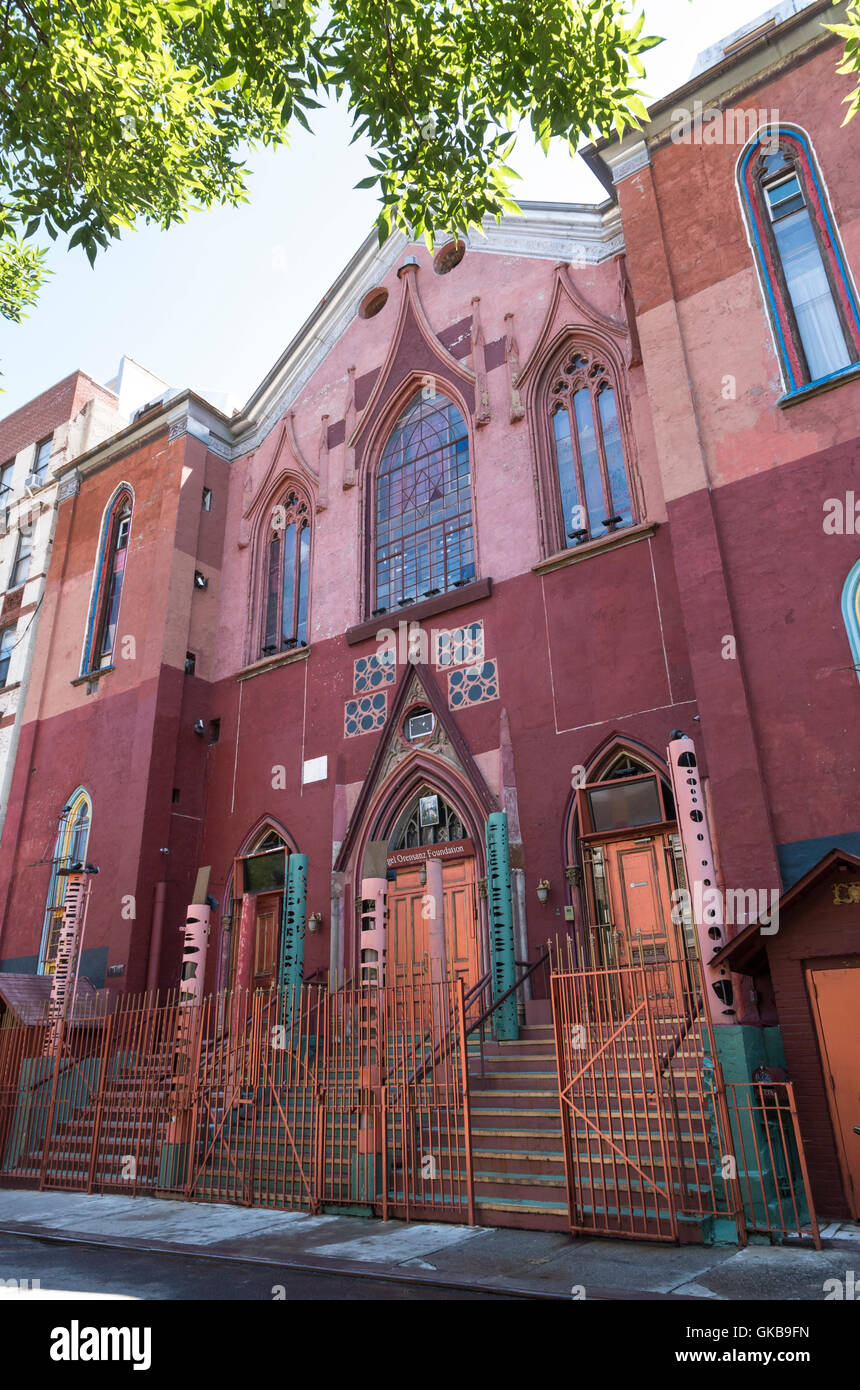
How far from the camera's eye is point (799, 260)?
44.4ft

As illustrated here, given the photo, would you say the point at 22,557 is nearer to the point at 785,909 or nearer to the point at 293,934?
the point at 293,934

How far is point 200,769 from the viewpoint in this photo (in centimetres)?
2002

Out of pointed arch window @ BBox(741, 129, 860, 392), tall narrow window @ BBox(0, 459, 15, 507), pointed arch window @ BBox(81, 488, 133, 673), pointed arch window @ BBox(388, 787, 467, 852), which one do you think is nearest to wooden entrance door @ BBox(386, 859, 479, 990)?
pointed arch window @ BBox(388, 787, 467, 852)

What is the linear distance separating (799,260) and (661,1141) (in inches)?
474

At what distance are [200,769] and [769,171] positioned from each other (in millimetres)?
15072

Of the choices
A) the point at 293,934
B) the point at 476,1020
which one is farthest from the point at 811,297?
the point at 293,934

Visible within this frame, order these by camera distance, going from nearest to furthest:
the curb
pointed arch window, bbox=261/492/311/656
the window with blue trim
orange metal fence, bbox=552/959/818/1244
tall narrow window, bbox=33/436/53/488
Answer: the curb < orange metal fence, bbox=552/959/818/1244 < the window with blue trim < pointed arch window, bbox=261/492/311/656 < tall narrow window, bbox=33/436/53/488

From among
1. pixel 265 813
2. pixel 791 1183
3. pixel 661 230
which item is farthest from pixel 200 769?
pixel 791 1183

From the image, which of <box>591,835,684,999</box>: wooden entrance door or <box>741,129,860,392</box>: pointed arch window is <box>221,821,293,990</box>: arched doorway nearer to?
<box>591,835,684,999</box>: wooden entrance door

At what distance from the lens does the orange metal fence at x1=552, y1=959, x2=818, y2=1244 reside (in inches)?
295

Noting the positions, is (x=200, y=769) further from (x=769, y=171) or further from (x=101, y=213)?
(x=769, y=171)

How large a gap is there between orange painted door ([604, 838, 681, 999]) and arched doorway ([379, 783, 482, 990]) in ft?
8.10

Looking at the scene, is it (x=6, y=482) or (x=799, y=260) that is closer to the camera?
(x=799, y=260)

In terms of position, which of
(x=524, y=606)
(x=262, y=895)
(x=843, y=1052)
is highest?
(x=524, y=606)
